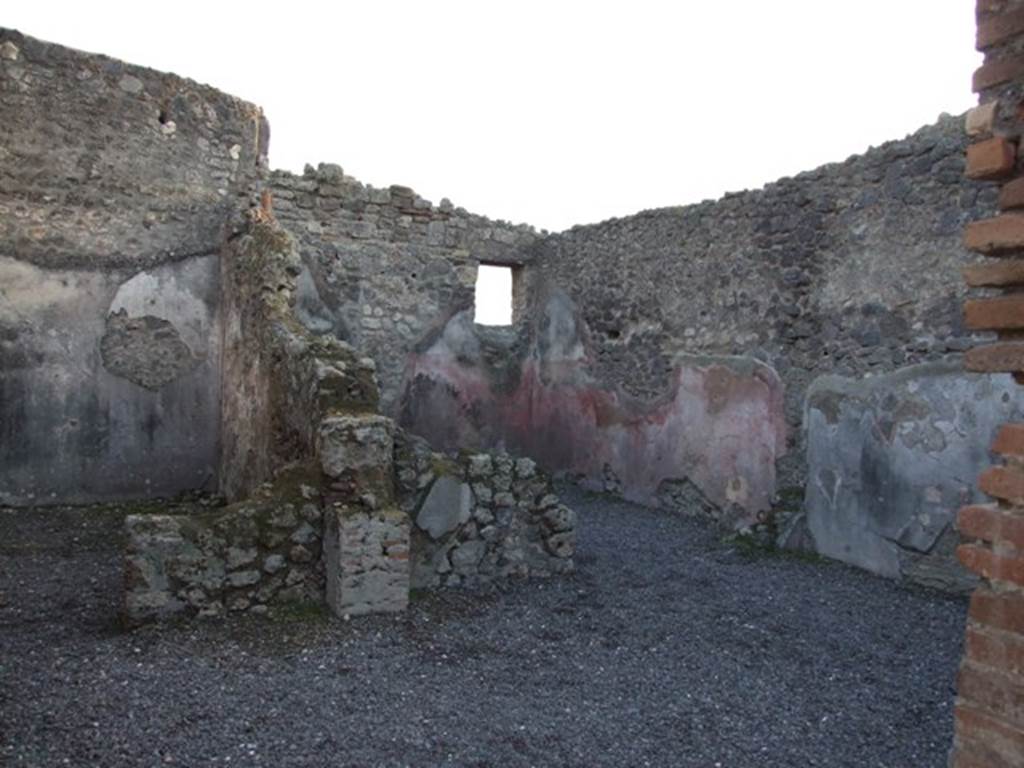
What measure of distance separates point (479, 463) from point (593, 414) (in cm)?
431

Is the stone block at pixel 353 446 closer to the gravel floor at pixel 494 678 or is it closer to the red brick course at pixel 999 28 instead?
the gravel floor at pixel 494 678

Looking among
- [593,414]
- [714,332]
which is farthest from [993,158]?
[593,414]

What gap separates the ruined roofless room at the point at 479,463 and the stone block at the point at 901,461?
23 mm

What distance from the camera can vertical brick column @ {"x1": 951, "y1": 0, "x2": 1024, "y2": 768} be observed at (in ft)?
6.04

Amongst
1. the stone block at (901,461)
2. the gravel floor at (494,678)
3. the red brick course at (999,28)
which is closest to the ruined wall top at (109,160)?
the gravel floor at (494,678)

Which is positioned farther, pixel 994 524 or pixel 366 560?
pixel 366 560

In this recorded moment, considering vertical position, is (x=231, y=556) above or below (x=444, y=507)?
below

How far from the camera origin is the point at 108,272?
6.75 m

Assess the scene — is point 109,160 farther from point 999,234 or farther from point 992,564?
point 992,564

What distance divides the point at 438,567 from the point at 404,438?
84 cm

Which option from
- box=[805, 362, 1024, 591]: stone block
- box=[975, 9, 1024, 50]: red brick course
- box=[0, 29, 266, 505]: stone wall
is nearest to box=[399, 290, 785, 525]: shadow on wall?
box=[805, 362, 1024, 591]: stone block

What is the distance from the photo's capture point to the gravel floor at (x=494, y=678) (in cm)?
318

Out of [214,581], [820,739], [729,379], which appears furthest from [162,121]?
[820,739]

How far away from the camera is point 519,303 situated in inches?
414
